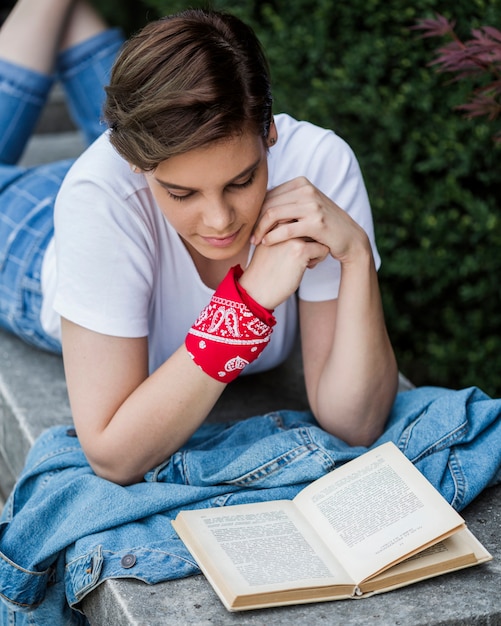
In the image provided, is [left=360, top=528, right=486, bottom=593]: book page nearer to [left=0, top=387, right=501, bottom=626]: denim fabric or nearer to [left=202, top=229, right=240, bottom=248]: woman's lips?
[left=0, top=387, right=501, bottom=626]: denim fabric

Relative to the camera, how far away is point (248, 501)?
7.14 feet

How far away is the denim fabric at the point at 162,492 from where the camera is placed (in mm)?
2053

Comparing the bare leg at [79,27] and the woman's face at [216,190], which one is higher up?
the woman's face at [216,190]

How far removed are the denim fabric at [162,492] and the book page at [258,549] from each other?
0.30 feet

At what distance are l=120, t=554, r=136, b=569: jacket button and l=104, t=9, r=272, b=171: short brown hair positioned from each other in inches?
33.3

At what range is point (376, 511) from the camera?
1979mm

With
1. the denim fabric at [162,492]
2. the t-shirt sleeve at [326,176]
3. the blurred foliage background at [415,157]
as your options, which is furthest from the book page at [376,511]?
the blurred foliage background at [415,157]

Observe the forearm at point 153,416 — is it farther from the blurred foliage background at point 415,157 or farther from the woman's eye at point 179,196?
the blurred foliage background at point 415,157

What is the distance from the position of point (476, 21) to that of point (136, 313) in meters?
1.52

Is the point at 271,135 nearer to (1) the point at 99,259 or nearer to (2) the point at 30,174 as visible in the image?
(1) the point at 99,259

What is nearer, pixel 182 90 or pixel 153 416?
pixel 182 90

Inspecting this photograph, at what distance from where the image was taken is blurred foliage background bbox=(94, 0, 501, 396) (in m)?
3.28

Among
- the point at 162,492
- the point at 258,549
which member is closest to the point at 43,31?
the point at 162,492

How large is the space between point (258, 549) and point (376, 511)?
27 centimetres
